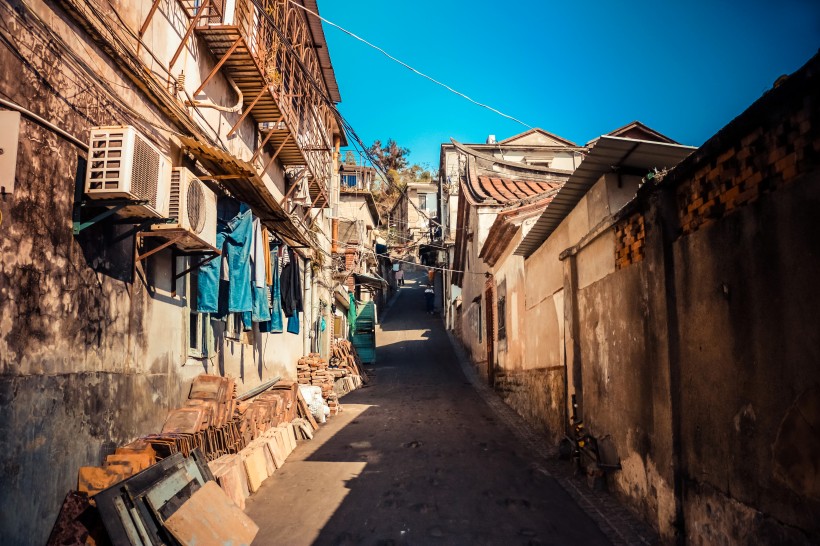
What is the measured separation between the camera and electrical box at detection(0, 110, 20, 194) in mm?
3764

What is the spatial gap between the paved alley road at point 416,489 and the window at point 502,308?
9.23 feet

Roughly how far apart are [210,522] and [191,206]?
11.4 ft

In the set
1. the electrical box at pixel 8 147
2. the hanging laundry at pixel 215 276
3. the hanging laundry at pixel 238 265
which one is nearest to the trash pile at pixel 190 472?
the hanging laundry at pixel 215 276

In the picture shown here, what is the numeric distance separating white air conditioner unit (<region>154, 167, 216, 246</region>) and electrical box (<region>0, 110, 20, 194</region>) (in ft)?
6.78

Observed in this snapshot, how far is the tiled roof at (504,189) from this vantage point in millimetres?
20469

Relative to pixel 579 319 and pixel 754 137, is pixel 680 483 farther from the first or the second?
pixel 579 319

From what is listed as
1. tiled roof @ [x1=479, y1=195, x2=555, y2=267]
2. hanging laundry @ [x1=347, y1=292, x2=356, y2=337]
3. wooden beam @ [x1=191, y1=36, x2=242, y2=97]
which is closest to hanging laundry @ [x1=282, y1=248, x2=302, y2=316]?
wooden beam @ [x1=191, y1=36, x2=242, y2=97]

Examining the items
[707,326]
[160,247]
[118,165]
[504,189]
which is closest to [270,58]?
[160,247]

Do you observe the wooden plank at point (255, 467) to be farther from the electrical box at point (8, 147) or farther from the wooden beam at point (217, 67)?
the wooden beam at point (217, 67)

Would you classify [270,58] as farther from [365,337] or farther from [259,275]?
[365,337]

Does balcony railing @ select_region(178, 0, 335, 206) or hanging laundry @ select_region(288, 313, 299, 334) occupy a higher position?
balcony railing @ select_region(178, 0, 335, 206)

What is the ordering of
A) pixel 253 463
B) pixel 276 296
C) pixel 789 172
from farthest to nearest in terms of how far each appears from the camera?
pixel 276 296 < pixel 253 463 < pixel 789 172

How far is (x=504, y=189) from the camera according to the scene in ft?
71.2

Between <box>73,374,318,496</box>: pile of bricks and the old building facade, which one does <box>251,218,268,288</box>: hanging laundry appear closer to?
<box>73,374,318,496</box>: pile of bricks
